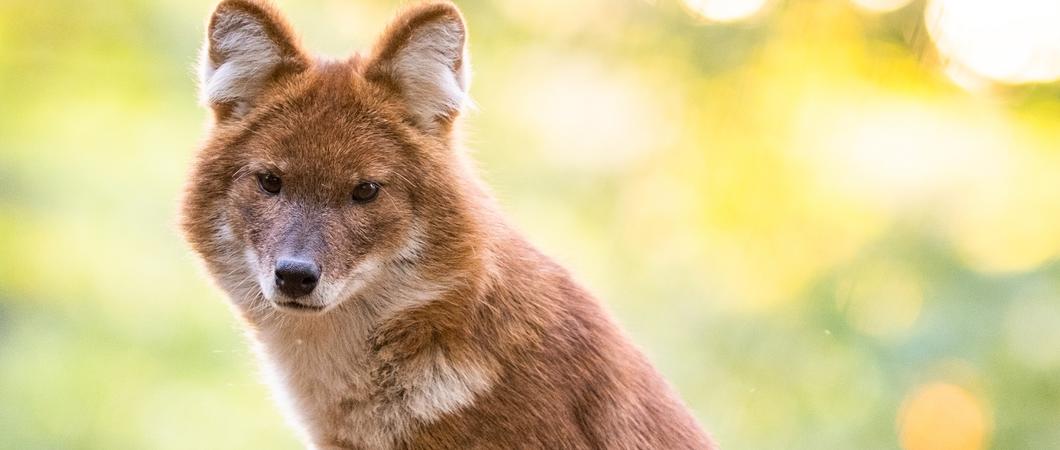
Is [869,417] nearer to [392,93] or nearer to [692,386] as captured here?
[692,386]

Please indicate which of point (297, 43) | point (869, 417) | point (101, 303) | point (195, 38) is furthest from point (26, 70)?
point (869, 417)

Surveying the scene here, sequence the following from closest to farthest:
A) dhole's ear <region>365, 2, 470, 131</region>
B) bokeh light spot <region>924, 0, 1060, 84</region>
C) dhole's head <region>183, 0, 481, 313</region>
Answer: dhole's head <region>183, 0, 481, 313</region> → dhole's ear <region>365, 2, 470, 131</region> → bokeh light spot <region>924, 0, 1060, 84</region>

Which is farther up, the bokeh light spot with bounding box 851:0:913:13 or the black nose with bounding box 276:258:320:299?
the bokeh light spot with bounding box 851:0:913:13

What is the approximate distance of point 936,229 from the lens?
7.48m

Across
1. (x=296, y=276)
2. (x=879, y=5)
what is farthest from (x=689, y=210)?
(x=296, y=276)

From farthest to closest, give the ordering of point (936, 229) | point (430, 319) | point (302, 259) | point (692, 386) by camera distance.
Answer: point (692, 386)
point (936, 229)
point (430, 319)
point (302, 259)

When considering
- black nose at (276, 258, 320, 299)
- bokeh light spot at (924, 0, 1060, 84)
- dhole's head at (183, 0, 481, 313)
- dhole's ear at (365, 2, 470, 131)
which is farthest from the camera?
bokeh light spot at (924, 0, 1060, 84)

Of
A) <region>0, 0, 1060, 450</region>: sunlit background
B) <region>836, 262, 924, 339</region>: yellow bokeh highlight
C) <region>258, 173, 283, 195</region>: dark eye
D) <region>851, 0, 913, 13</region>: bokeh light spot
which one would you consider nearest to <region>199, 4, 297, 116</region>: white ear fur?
<region>258, 173, 283, 195</region>: dark eye

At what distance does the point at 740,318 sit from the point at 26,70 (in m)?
5.32

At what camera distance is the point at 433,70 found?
410 cm

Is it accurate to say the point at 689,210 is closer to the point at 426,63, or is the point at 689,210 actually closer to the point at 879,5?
the point at 879,5

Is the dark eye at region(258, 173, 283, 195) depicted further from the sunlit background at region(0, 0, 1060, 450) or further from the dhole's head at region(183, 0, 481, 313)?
the sunlit background at region(0, 0, 1060, 450)

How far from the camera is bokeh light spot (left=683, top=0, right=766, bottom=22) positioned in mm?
7719

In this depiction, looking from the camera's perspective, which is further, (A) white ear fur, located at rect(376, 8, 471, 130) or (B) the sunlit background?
(B) the sunlit background
